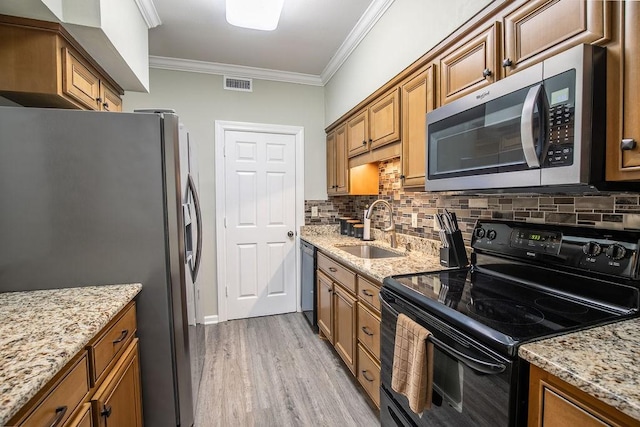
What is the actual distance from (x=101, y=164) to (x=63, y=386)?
3.06ft

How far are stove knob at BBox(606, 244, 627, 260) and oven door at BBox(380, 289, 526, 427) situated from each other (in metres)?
0.59

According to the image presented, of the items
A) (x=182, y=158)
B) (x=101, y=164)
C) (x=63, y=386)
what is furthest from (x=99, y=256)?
(x=63, y=386)

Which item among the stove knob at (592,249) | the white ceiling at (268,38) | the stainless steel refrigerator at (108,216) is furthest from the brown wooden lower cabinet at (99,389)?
the white ceiling at (268,38)

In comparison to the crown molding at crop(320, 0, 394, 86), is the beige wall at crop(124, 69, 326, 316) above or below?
below

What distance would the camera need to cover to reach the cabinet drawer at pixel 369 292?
5.60ft

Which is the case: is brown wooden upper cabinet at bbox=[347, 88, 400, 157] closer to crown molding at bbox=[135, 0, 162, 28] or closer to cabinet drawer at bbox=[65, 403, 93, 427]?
crown molding at bbox=[135, 0, 162, 28]

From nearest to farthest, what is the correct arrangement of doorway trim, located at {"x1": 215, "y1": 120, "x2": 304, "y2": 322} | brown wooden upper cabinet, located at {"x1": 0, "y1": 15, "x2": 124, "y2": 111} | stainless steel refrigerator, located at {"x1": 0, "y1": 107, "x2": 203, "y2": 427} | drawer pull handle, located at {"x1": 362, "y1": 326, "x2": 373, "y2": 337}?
stainless steel refrigerator, located at {"x1": 0, "y1": 107, "x2": 203, "y2": 427}, brown wooden upper cabinet, located at {"x1": 0, "y1": 15, "x2": 124, "y2": 111}, drawer pull handle, located at {"x1": 362, "y1": 326, "x2": 373, "y2": 337}, doorway trim, located at {"x1": 215, "y1": 120, "x2": 304, "y2": 322}

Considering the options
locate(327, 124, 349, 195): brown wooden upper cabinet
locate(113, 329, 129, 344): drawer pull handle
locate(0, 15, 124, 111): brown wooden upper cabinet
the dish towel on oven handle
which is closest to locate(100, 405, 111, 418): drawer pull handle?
locate(113, 329, 129, 344): drawer pull handle

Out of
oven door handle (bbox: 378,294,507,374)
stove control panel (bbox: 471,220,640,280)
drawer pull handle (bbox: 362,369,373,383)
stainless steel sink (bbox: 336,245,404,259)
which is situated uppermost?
stove control panel (bbox: 471,220,640,280)

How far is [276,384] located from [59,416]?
1538 millimetres

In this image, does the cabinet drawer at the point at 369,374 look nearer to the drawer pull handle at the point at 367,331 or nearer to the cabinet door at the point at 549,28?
the drawer pull handle at the point at 367,331

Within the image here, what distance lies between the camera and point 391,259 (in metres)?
2.03

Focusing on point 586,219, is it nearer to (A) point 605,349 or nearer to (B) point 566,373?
(A) point 605,349

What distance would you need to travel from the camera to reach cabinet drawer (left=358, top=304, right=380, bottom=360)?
5.71 feet
